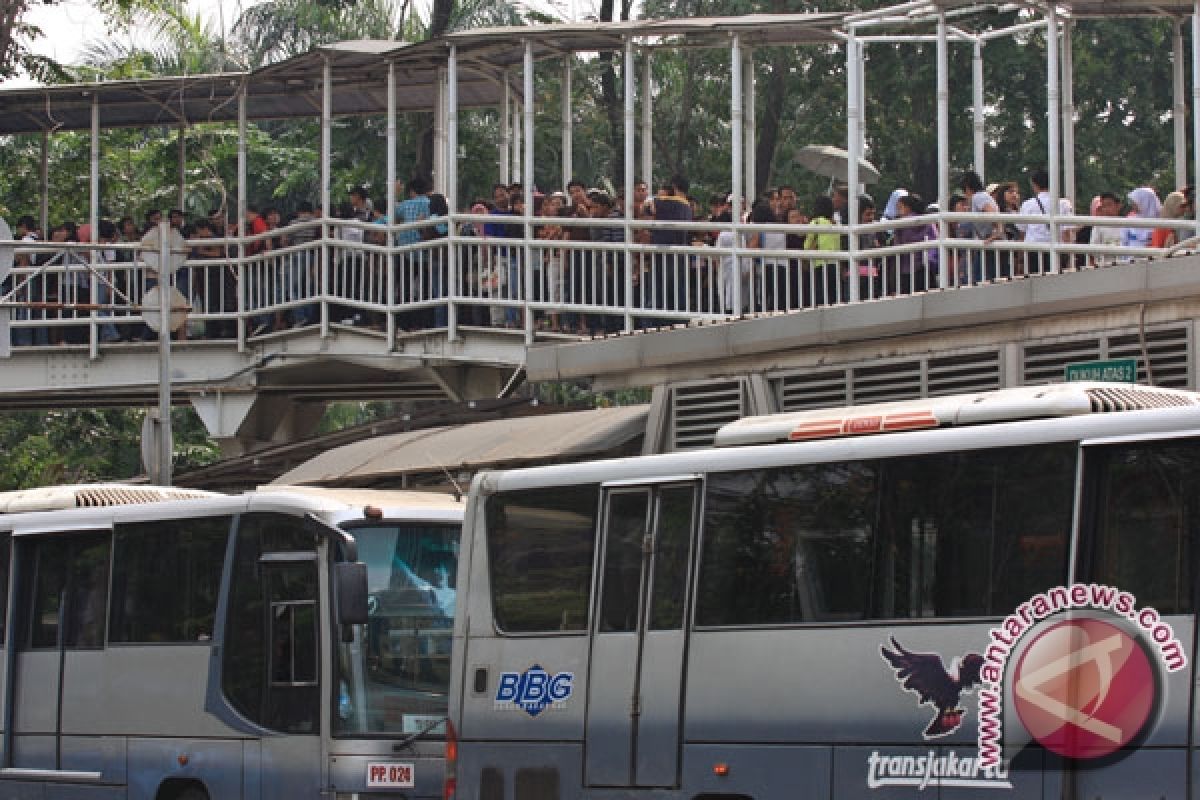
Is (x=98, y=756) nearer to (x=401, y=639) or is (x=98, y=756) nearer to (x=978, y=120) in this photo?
(x=401, y=639)

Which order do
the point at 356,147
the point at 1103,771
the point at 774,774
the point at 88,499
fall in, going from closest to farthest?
the point at 1103,771
the point at 774,774
the point at 88,499
the point at 356,147

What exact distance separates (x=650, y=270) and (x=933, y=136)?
625 inches

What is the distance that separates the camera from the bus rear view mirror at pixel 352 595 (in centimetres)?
1298

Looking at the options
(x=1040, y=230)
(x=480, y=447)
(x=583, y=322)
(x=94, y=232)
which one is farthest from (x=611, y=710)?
(x=94, y=232)

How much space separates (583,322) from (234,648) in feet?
27.2

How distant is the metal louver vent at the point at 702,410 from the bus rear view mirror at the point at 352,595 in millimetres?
4416

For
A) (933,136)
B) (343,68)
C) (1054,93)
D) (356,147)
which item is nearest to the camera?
(1054,93)

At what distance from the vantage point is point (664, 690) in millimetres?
11062

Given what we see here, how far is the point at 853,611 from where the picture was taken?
405 inches

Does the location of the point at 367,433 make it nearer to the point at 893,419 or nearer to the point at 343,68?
the point at 343,68

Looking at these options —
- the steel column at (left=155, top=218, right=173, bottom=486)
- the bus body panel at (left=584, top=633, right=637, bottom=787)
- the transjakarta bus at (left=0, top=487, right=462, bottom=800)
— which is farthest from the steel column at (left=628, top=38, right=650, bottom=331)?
the bus body panel at (left=584, top=633, right=637, bottom=787)

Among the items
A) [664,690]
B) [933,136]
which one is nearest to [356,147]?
[933,136]

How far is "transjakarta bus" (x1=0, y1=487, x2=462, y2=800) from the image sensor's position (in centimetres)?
1354

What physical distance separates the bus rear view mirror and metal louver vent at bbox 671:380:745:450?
4416mm
